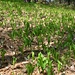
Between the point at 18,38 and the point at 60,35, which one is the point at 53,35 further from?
the point at 18,38

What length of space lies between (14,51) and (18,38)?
114cm

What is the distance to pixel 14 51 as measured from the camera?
18.1 feet

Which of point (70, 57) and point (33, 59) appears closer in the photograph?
point (33, 59)

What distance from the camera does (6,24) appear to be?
8.34 metres

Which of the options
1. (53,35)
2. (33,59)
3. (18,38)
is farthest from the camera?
(53,35)

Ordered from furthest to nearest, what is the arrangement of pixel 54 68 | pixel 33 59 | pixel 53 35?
pixel 53 35 < pixel 33 59 < pixel 54 68

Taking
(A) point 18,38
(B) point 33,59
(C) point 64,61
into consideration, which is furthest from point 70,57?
(A) point 18,38

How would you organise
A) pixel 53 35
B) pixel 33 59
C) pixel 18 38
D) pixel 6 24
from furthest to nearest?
pixel 6 24 → pixel 53 35 → pixel 18 38 → pixel 33 59

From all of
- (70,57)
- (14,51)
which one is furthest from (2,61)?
(70,57)

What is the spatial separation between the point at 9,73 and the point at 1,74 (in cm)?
15

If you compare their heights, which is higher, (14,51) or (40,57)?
(40,57)

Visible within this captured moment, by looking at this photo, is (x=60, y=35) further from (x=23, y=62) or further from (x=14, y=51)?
(x=23, y=62)

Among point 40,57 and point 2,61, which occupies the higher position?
point 40,57

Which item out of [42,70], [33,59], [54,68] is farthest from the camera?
[33,59]
